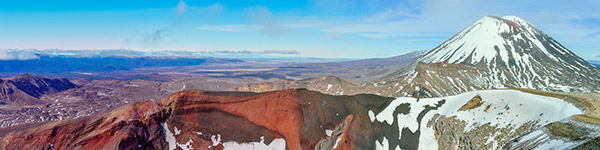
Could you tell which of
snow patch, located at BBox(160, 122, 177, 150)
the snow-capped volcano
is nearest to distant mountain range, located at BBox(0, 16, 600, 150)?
snow patch, located at BBox(160, 122, 177, 150)

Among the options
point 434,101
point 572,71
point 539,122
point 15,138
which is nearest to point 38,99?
point 15,138

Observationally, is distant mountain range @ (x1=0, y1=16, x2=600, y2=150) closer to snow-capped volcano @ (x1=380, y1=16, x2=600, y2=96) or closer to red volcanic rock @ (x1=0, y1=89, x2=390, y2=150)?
red volcanic rock @ (x1=0, y1=89, x2=390, y2=150)

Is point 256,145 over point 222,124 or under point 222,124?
under

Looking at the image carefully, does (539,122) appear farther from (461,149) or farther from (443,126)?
(443,126)

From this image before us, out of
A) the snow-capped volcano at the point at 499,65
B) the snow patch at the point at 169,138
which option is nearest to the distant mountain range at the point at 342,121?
the snow patch at the point at 169,138

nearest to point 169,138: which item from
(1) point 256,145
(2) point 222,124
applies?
(2) point 222,124

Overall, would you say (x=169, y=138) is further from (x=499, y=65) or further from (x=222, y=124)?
(x=499, y=65)
